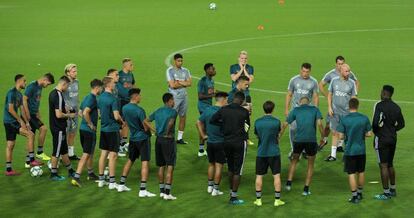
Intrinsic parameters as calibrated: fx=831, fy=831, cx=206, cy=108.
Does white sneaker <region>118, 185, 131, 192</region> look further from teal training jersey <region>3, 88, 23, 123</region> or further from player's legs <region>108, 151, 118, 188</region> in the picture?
teal training jersey <region>3, 88, 23, 123</region>

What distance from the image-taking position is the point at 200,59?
118ft

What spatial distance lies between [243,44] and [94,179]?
75.3 ft

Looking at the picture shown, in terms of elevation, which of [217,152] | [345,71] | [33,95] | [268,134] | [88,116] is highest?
[345,71]

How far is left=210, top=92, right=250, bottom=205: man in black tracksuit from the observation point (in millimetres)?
15984

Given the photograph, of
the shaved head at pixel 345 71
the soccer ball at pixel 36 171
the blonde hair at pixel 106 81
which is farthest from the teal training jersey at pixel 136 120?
the shaved head at pixel 345 71

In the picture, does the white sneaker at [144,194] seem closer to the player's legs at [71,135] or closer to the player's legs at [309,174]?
the player's legs at [309,174]

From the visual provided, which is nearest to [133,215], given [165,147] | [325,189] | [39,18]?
[165,147]

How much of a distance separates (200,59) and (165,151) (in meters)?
19.8

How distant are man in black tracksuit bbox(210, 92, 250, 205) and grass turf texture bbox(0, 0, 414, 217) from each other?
669 millimetres

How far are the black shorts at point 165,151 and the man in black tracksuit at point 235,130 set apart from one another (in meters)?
1.01

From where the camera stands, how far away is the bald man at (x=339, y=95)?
757 inches

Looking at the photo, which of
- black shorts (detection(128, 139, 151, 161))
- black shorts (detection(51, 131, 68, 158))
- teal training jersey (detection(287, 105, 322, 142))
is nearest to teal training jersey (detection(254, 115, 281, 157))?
teal training jersey (detection(287, 105, 322, 142))

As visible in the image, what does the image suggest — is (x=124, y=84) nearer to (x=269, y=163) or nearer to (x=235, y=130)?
(x=235, y=130)

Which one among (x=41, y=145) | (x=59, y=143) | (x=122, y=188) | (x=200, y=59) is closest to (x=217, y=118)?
(x=122, y=188)
